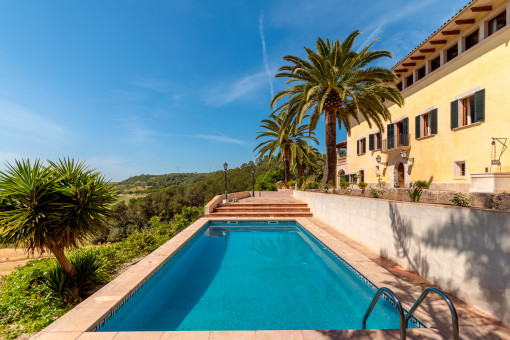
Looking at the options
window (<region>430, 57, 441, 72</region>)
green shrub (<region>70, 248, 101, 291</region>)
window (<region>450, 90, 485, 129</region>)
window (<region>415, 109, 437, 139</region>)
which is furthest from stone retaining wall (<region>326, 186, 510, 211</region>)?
window (<region>430, 57, 441, 72</region>)

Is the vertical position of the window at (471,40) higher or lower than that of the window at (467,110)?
higher

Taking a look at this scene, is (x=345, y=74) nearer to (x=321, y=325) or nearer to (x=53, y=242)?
(x=321, y=325)

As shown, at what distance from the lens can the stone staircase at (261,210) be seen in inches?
567

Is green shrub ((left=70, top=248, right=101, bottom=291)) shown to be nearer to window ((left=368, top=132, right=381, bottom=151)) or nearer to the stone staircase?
the stone staircase

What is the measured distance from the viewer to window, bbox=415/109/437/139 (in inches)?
576

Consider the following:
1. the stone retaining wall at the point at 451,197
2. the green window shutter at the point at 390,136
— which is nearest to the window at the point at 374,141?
the green window shutter at the point at 390,136

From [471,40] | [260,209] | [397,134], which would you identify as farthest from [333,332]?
[397,134]

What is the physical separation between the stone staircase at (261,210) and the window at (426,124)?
369 inches

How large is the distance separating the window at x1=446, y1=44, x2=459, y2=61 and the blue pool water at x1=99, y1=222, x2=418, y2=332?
14490mm

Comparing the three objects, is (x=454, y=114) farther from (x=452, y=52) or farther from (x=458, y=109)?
(x=452, y=52)

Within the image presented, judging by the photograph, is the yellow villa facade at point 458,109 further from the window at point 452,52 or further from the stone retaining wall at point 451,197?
the stone retaining wall at point 451,197

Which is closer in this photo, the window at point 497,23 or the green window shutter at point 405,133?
the window at point 497,23

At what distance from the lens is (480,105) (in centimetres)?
1155

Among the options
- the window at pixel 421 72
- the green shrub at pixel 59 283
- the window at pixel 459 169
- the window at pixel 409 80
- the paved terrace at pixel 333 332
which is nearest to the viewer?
the paved terrace at pixel 333 332
